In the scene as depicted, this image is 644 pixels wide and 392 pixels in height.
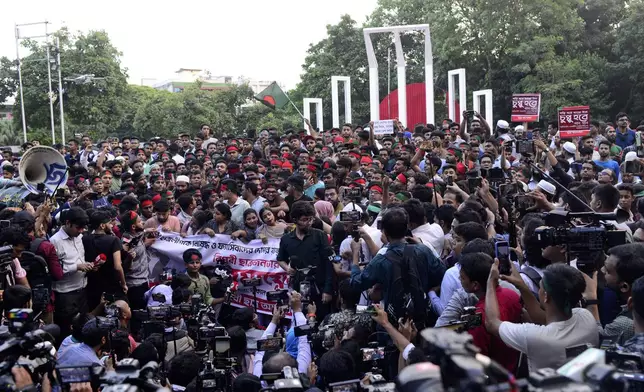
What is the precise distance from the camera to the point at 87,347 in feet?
17.3

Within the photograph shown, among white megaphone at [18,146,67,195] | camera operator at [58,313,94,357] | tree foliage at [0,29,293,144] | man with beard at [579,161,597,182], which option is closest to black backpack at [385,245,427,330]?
camera operator at [58,313,94,357]

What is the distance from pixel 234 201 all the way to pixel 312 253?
8.29 feet

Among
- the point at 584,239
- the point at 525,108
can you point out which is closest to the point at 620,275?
the point at 584,239

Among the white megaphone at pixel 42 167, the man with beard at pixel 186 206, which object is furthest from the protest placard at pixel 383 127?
the white megaphone at pixel 42 167

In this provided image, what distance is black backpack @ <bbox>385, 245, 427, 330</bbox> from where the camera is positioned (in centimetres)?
543

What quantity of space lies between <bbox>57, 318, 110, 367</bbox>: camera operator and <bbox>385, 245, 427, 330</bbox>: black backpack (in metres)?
2.10

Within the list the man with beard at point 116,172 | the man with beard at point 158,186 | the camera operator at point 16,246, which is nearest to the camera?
the camera operator at point 16,246

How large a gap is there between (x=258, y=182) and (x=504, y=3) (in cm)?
2741

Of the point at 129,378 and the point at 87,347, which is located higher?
the point at 129,378

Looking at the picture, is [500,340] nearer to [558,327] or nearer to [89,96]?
[558,327]

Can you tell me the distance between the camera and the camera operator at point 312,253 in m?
7.35

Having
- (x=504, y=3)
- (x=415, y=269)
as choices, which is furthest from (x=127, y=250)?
(x=504, y=3)

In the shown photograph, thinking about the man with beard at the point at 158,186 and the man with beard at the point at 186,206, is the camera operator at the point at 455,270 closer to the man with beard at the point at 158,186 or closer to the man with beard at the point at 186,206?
the man with beard at the point at 186,206

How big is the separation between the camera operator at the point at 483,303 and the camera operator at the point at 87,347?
258 cm
